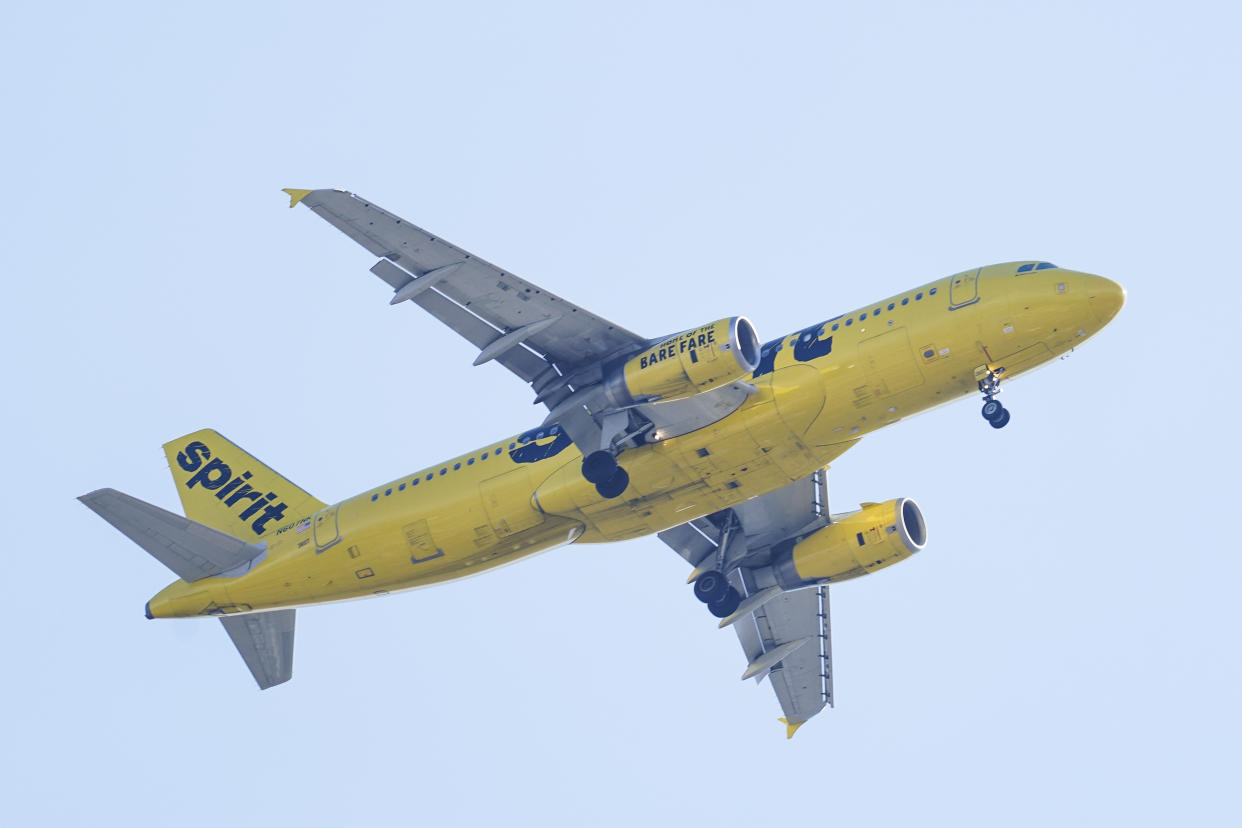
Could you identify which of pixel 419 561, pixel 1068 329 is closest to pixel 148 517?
pixel 419 561

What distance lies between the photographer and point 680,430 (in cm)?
3919

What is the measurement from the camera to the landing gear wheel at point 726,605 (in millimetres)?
46219

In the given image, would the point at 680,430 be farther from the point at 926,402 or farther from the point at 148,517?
the point at 148,517

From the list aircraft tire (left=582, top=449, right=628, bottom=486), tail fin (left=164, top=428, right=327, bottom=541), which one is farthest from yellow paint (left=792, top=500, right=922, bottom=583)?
tail fin (left=164, top=428, right=327, bottom=541)

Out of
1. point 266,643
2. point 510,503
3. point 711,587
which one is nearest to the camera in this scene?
point 510,503

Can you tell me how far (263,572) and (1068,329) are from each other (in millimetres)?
22630

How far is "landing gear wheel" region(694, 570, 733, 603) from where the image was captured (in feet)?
152

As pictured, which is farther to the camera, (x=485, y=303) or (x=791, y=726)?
(x=791, y=726)

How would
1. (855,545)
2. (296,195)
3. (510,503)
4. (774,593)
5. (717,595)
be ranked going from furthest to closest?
(774,593), (717,595), (855,545), (510,503), (296,195)

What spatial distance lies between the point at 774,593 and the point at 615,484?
9.62 metres

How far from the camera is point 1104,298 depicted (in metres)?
37.8

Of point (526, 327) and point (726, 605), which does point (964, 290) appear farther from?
point (726, 605)

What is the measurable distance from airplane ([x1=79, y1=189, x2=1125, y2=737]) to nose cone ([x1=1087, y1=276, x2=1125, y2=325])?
5 cm

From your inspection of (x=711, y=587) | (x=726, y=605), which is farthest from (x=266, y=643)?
(x=726, y=605)
